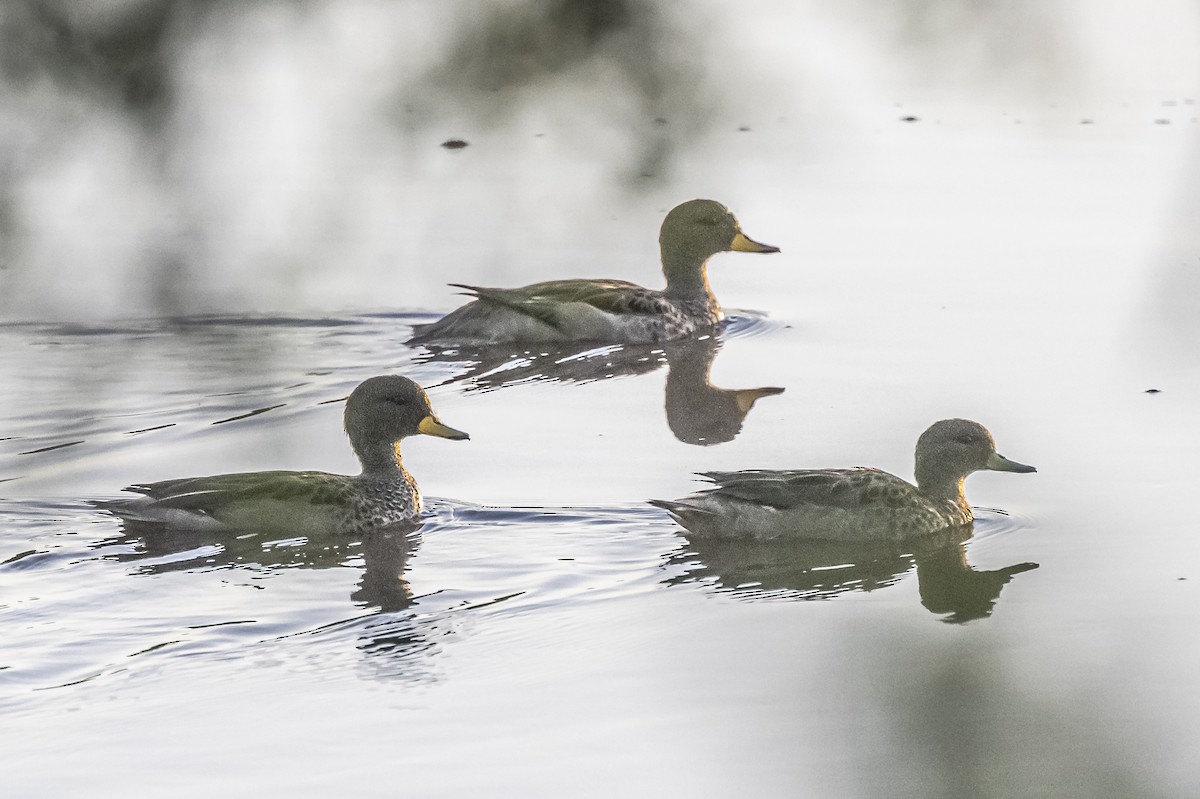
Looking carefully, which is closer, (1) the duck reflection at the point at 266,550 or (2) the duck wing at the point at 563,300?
(1) the duck reflection at the point at 266,550

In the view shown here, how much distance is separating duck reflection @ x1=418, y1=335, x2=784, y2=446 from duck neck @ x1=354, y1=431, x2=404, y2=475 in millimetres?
1626

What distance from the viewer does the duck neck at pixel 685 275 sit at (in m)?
12.8

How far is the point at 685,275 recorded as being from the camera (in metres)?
12.9

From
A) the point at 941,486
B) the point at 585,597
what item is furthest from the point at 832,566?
the point at 585,597


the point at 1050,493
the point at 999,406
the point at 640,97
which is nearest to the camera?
the point at 640,97

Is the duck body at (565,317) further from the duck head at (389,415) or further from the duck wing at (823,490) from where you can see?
the duck wing at (823,490)

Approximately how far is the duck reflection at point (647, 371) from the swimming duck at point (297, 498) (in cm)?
172

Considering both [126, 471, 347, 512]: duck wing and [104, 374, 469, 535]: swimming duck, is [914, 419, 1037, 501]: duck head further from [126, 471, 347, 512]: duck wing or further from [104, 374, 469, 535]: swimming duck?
[126, 471, 347, 512]: duck wing

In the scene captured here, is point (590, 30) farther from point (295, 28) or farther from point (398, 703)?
point (398, 703)

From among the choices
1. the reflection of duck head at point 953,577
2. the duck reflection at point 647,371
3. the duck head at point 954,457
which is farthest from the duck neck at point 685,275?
the reflection of duck head at point 953,577

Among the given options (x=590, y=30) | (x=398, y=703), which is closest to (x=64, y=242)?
(x=590, y=30)

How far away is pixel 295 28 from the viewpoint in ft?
5.57

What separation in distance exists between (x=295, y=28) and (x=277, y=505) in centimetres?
597

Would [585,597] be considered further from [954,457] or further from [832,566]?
[954,457]
